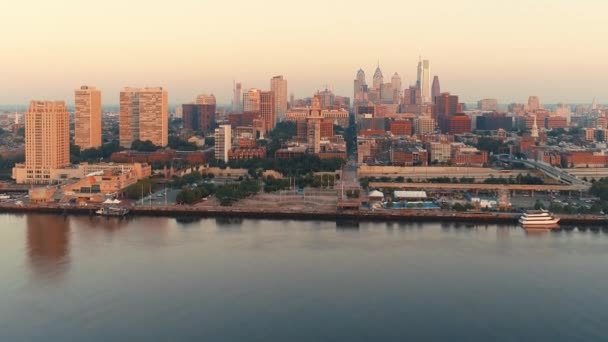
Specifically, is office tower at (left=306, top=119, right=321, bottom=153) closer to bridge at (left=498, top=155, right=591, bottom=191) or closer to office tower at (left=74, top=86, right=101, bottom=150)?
bridge at (left=498, top=155, right=591, bottom=191)

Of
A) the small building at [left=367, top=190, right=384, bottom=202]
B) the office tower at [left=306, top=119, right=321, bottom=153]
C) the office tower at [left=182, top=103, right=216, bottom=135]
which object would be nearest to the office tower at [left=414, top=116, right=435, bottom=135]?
the office tower at [left=306, top=119, right=321, bottom=153]

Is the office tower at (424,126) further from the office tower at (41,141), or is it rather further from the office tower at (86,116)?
the office tower at (41,141)

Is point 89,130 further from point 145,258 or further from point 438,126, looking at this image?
point 438,126

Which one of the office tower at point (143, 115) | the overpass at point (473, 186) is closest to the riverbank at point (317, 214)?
the overpass at point (473, 186)

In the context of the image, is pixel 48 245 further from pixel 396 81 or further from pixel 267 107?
pixel 396 81

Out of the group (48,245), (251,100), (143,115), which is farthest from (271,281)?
(251,100)

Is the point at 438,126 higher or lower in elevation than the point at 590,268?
higher

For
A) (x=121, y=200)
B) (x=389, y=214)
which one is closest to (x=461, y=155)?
(x=389, y=214)
